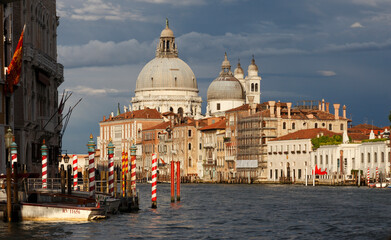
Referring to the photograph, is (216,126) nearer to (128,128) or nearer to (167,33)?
(128,128)

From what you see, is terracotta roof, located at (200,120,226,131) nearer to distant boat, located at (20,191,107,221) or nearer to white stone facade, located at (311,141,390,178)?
white stone facade, located at (311,141,390,178)

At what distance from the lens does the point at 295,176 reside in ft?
343

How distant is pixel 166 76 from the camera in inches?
6762

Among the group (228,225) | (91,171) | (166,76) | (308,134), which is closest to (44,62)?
(91,171)

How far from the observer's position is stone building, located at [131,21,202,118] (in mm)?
172125

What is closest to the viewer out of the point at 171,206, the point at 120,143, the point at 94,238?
the point at 94,238

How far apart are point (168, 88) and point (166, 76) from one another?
208 cm

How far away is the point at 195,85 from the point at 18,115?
134 metres

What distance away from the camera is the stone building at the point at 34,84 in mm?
39375

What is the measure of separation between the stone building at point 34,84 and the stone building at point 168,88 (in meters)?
118

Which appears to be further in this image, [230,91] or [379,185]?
[230,91]

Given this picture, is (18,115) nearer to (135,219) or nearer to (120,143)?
(135,219)

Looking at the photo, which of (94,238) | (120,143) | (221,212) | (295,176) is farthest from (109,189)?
(120,143)

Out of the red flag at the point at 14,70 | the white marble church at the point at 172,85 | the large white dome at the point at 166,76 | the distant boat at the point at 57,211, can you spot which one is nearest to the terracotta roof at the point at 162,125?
the white marble church at the point at 172,85
